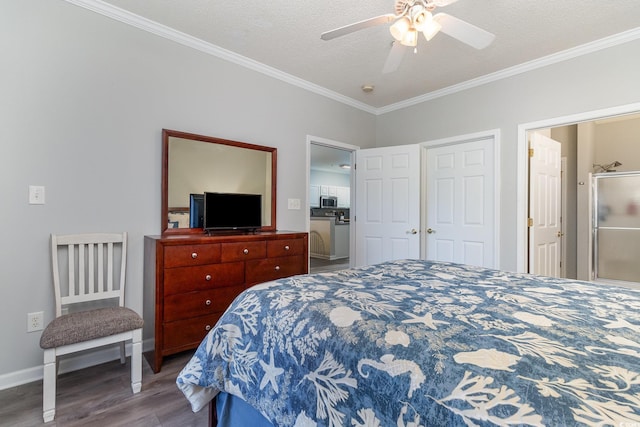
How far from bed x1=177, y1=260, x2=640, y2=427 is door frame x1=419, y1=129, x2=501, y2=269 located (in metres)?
1.90

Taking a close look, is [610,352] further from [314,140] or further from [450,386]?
[314,140]

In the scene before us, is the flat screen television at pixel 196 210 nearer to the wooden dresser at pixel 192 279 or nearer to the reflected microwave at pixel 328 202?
the wooden dresser at pixel 192 279

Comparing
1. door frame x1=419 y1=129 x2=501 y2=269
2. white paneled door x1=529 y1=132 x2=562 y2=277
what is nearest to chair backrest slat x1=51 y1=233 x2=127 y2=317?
door frame x1=419 y1=129 x2=501 y2=269

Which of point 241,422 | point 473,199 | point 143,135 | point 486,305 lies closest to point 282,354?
point 241,422

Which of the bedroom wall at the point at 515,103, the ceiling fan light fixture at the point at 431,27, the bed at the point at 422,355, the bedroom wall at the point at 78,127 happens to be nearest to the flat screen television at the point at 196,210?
the bedroom wall at the point at 78,127

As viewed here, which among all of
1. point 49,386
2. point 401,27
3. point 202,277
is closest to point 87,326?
point 49,386

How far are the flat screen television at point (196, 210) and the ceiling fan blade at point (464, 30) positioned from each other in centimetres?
222

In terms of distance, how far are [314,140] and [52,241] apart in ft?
8.67

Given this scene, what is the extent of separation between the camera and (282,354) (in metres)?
1.02

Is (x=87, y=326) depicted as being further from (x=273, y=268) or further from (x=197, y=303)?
(x=273, y=268)

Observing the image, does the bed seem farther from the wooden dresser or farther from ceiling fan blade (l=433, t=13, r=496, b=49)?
ceiling fan blade (l=433, t=13, r=496, b=49)

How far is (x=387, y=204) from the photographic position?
3953 mm

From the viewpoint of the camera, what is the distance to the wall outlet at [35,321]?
2.05 m

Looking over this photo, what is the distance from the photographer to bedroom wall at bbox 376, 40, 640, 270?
2.63 metres
